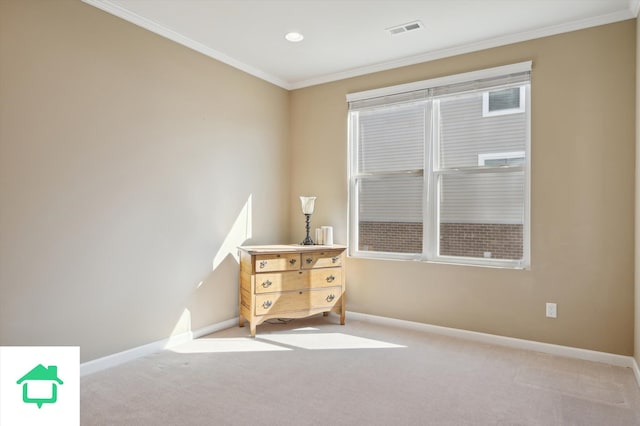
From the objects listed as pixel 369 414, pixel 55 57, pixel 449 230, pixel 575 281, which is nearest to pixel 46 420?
pixel 369 414

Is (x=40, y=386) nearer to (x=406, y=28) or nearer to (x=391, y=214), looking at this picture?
(x=391, y=214)

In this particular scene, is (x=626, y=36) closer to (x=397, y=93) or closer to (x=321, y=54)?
(x=397, y=93)

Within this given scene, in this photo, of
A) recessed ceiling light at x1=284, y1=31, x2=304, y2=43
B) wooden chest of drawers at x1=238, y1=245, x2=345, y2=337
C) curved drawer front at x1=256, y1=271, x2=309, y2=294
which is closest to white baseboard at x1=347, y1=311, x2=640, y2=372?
wooden chest of drawers at x1=238, y1=245, x2=345, y2=337

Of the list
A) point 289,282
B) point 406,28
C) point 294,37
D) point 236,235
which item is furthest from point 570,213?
point 236,235

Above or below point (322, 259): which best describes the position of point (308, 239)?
above

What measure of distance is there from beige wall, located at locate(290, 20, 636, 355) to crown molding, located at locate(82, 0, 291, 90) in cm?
165

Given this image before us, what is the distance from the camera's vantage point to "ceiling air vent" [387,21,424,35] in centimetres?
323

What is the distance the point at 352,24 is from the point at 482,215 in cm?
197

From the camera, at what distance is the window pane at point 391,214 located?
158 inches

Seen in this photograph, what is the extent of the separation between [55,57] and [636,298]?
4.29m

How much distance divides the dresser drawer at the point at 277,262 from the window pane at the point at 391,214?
858mm

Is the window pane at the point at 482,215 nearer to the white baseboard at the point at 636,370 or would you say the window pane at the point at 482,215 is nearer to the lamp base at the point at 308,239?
the white baseboard at the point at 636,370

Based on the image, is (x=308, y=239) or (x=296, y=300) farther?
(x=308, y=239)

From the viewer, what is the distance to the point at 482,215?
12.0 feet
